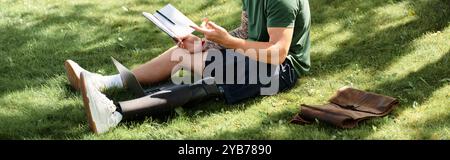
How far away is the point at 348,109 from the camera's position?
4758mm

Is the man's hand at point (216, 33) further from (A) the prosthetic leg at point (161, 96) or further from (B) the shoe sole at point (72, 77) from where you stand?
(B) the shoe sole at point (72, 77)

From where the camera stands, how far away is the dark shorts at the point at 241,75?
5047 millimetres

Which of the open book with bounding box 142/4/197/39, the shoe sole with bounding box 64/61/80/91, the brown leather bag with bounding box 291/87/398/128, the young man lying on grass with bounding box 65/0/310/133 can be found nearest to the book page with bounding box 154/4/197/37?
the open book with bounding box 142/4/197/39

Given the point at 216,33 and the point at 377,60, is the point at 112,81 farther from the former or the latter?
the point at 377,60

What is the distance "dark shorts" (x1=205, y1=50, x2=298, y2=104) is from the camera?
505 cm

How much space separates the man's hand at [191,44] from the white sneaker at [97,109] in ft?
2.78

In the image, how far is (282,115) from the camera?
4887 millimetres

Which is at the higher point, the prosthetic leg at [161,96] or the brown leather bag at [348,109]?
the prosthetic leg at [161,96]

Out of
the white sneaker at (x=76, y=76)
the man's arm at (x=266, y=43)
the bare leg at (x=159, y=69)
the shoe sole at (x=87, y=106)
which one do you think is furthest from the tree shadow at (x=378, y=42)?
the shoe sole at (x=87, y=106)

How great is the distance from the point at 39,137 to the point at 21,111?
638 millimetres

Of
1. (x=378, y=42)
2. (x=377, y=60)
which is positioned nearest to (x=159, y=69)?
(x=377, y=60)

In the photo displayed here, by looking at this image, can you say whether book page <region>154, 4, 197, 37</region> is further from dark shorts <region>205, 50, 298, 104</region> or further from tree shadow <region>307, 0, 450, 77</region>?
tree shadow <region>307, 0, 450, 77</region>
